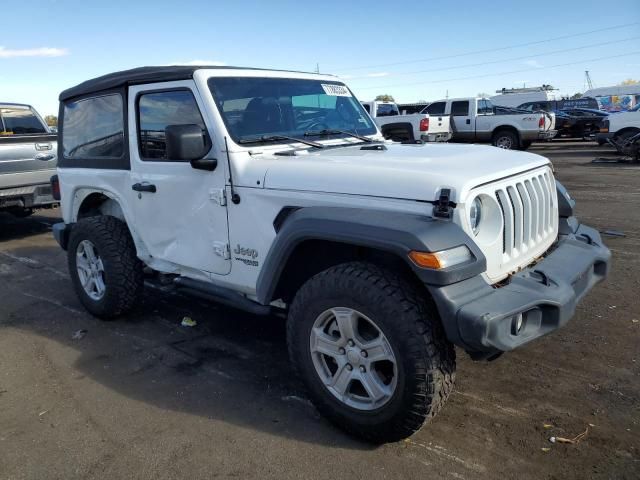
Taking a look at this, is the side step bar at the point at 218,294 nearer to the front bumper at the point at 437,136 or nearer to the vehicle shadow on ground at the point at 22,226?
the vehicle shadow on ground at the point at 22,226

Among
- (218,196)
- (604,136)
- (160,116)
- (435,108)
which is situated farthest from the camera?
(435,108)

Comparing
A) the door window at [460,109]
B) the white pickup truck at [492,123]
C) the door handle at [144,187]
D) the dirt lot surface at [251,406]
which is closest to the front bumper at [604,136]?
the white pickup truck at [492,123]

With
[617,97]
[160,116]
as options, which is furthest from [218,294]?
[617,97]

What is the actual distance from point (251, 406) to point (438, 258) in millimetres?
1563

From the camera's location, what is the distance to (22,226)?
9195 millimetres

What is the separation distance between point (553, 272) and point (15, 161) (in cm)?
747

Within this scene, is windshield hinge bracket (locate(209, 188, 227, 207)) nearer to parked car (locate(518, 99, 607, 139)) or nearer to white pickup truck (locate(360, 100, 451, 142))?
white pickup truck (locate(360, 100, 451, 142))

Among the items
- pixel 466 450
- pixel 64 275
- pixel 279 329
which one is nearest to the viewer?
pixel 466 450

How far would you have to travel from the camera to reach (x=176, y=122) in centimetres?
373

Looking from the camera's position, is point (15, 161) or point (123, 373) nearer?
point (123, 373)

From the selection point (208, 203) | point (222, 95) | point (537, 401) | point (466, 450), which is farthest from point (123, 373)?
point (537, 401)

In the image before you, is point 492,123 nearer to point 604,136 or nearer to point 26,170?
point 604,136

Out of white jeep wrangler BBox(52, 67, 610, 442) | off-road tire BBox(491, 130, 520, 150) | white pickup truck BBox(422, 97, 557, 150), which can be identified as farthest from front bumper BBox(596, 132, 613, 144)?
white jeep wrangler BBox(52, 67, 610, 442)

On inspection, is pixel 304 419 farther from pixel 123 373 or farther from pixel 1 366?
pixel 1 366
